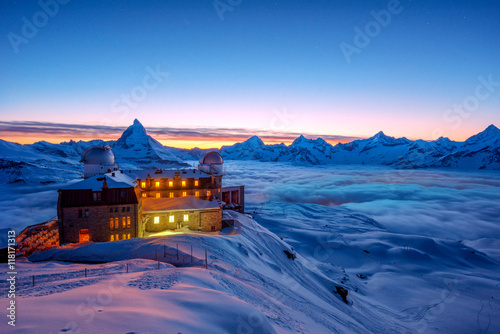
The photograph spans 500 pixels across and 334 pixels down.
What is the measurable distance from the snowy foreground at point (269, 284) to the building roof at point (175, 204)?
513 cm

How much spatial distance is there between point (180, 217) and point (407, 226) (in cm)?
7639

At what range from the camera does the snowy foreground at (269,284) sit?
948 cm

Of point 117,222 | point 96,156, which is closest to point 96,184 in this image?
point 117,222

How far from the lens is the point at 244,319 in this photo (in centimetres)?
1024

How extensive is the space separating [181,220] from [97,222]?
10.4m

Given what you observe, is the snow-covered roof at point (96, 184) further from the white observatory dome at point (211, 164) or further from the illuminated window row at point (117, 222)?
the white observatory dome at point (211, 164)

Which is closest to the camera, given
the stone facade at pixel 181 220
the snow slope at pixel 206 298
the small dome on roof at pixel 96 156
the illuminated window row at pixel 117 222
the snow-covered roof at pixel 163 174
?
the snow slope at pixel 206 298

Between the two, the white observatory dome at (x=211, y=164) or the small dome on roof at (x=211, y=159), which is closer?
the white observatory dome at (x=211, y=164)

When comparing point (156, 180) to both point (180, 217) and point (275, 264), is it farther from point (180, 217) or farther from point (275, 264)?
point (275, 264)

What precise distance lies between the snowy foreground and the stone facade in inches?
126

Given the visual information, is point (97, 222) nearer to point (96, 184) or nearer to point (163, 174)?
point (96, 184)

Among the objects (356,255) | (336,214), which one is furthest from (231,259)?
(336,214)

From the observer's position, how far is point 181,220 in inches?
1421

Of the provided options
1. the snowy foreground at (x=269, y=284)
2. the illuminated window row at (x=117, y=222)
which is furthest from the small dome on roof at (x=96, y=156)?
the snowy foreground at (x=269, y=284)
